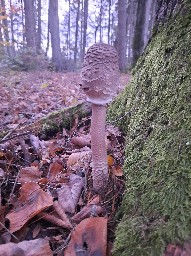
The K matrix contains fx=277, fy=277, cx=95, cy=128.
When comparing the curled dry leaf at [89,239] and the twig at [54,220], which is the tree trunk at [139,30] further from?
the curled dry leaf at [89,239]

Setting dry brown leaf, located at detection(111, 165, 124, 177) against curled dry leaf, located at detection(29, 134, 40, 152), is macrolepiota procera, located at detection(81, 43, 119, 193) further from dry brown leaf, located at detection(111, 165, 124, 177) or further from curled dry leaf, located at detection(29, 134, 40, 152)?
curled dry leaf, located at detection(29, 134, 40, 152)

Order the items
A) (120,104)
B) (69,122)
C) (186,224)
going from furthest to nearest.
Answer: (69,122), (120,104), (186,224)

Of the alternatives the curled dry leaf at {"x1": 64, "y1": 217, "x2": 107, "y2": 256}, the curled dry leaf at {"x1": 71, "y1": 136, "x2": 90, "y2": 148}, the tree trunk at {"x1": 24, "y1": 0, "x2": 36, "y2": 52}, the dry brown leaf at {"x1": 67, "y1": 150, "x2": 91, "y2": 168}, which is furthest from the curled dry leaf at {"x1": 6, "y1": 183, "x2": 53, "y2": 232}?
the tree trunk at {"x1": 24, "y1": 0, "x2": 36, "y2": 52}

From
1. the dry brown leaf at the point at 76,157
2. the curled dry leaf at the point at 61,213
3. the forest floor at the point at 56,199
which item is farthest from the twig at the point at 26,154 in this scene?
the curled dry leaf at the point at 61,213

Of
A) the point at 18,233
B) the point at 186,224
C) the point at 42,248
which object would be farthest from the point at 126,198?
the point at 18,233

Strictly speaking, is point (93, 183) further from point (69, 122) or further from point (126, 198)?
point (69, 122)

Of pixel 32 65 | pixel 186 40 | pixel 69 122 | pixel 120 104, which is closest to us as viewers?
pixel 186 40
